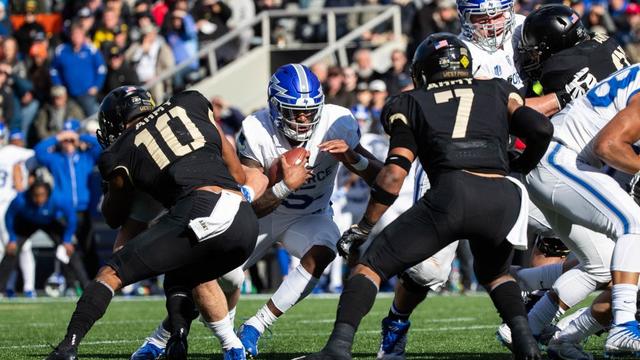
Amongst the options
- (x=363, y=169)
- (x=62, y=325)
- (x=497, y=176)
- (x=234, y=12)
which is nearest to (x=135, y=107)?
(x=363, y=169)

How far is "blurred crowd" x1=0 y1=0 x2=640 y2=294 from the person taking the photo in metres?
13.8

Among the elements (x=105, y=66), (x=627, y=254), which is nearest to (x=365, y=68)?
(x=105, y=66)

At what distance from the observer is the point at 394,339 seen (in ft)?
20.7

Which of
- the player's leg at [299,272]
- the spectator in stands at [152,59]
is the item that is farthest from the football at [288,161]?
the spectator in stands at [152,59]

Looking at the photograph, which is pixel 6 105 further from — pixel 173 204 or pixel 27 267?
pixel 173 204

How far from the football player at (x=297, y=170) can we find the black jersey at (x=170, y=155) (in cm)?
55

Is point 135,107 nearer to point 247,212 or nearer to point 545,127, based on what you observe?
point 247,212

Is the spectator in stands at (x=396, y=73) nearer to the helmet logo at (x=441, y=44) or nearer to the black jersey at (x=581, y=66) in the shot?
the black jersey at (x=581, y=66)

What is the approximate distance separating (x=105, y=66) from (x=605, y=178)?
1115 cm

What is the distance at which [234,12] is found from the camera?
1858 centimetres

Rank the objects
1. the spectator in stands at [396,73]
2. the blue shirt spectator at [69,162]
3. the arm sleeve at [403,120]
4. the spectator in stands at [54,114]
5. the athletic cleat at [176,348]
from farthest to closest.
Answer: the spectator in stands at [54,114] < the spectator in stands at [396,73] < the blue shirt spectator at [69,162] < the athletic cleat at [176,348] < the arm sleeve at [403,120]

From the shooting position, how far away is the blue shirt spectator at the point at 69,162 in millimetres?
13758

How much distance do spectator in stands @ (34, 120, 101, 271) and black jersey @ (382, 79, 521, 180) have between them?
8.70 m

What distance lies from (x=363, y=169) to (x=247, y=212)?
1046 mm
